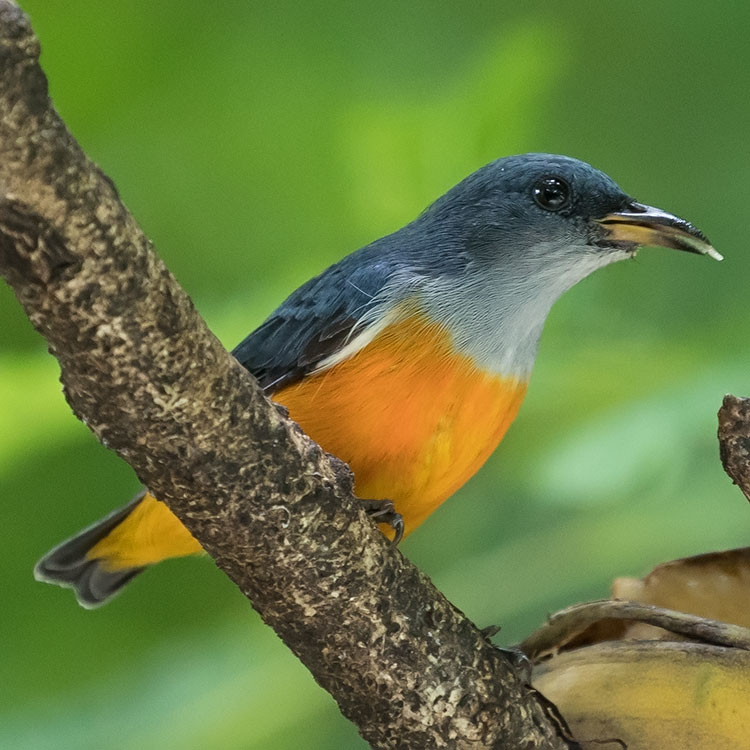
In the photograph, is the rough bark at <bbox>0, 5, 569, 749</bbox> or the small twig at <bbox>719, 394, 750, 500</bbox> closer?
the rough bark at <bbox>0, 5, 569, 749</bbox>

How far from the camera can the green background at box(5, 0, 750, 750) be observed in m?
1.92

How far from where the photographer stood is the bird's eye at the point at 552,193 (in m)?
1.40

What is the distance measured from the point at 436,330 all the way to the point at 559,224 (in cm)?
29

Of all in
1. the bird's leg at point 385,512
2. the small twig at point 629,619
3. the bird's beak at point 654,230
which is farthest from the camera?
the bird's beak at point 654,230

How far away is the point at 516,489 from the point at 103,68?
4.01 ft

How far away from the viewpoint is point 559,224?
4.57 feet

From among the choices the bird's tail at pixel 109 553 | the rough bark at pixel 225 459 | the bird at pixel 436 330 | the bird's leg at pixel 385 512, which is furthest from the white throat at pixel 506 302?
the bird's tail at pixel 109 553

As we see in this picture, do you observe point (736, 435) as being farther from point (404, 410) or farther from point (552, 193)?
point (552, 193)

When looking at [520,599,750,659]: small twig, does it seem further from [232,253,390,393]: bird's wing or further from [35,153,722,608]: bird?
[232,253,390,393]: bird's wing

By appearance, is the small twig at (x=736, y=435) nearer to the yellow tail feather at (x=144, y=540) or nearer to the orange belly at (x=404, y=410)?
the orange belly at (x=404, y=410)

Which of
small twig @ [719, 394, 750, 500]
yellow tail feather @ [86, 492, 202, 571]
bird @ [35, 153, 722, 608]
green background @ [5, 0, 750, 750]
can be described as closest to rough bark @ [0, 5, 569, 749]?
bird @ [35, 153, 722, 608]

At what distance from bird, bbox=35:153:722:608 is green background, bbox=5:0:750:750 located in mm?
555

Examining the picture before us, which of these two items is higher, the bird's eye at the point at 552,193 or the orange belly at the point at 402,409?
the bird's eye at the point at 552,193

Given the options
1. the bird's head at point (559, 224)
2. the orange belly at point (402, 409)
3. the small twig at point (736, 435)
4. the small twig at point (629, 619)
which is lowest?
the small twig at point (629, 619)
